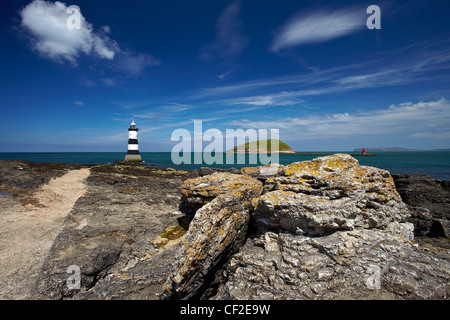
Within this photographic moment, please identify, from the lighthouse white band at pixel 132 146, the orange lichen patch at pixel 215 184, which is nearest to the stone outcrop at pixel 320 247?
the orange lichen patch at pixel 215 184

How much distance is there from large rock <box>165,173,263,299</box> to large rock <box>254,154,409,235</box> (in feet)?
2.40

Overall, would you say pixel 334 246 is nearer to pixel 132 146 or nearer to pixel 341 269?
pixel 341 269

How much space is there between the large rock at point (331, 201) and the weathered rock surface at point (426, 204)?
1.38m

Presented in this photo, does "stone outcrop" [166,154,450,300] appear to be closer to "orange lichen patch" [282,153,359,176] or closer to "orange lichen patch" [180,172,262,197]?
"orange lichen patch" [282,153,359,176]

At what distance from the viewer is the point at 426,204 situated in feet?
29.8

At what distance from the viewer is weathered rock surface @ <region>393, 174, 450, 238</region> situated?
7.04 m

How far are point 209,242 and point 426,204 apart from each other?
9.51 metres

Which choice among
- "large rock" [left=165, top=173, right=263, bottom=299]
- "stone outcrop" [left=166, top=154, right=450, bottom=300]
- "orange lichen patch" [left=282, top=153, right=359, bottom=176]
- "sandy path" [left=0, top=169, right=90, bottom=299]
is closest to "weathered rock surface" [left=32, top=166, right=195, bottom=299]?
"sandy path" [left=0, top=169, right=90, bottom=299]

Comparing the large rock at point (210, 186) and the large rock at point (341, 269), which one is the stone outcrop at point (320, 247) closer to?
the large rock at point (341, 269)

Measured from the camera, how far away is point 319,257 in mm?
5340

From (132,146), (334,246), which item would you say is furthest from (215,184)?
(132,146)

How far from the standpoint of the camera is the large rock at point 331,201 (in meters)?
5.77

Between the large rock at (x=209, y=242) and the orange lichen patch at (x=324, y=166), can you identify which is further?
the orange lichen patch at (x=324, y=166)
